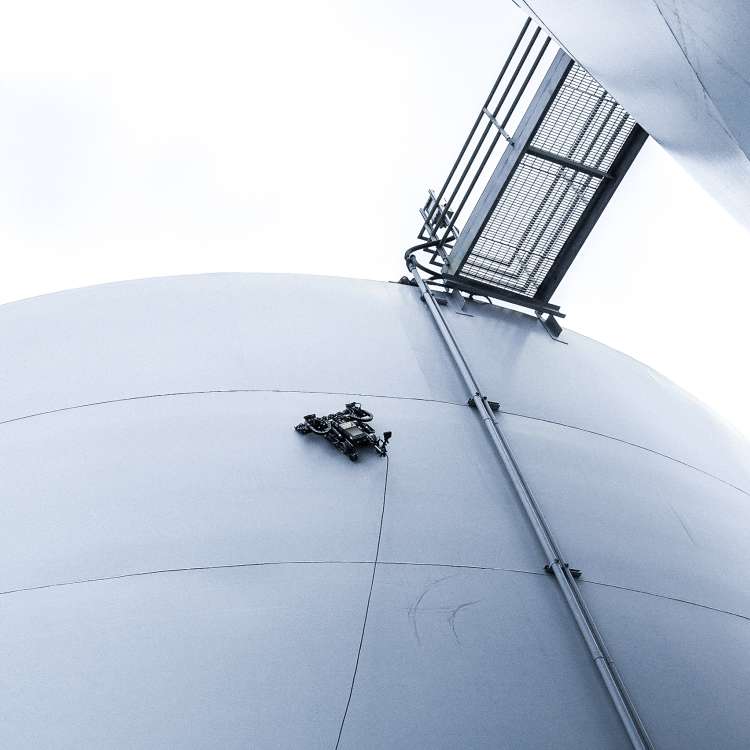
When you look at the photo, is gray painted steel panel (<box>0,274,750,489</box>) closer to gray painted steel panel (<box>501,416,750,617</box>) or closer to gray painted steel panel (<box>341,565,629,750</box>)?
gray painted steel panel (<box>501,416,750,617</box>)

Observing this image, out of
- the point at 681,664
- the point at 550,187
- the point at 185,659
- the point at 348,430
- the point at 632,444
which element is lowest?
the point at 681,664

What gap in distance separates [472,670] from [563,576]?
182 cm

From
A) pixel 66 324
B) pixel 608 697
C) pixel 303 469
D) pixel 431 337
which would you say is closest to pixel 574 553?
pixel 608 697

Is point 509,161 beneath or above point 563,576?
above

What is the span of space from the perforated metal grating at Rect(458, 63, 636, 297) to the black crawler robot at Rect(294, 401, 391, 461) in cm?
703

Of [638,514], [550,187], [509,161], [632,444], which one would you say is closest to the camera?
[638,514]

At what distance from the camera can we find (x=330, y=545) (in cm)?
860

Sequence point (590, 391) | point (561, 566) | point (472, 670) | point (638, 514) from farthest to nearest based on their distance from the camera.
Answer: point (590, 391) < point (638, 514) < point (561, 566) < point (472, 670)

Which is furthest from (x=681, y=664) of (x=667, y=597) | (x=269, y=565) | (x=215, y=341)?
(x=215, y=341)

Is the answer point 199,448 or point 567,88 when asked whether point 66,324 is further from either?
point 567,88

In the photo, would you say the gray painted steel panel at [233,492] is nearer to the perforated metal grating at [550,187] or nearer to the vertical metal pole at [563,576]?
the vertical metal pole at [563,576]

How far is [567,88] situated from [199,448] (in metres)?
10.2

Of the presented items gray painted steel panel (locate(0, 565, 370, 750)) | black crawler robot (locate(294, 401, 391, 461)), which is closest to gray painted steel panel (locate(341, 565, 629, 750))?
gray painted steel panel (locate(0, 565, 370, 750))

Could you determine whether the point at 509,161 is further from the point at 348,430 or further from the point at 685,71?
the point at 685,71
